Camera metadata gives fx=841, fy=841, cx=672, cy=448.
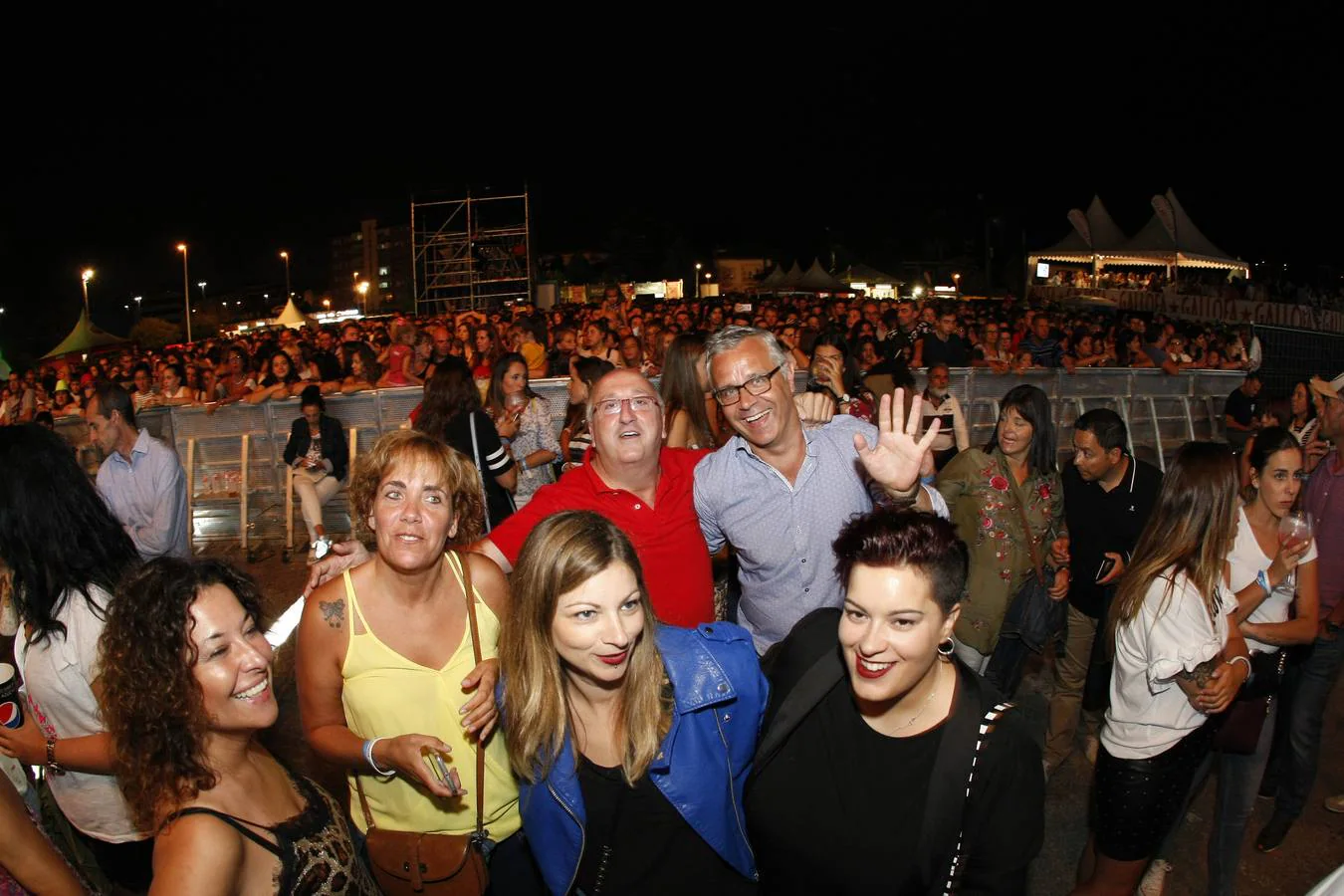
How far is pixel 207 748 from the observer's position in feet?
6.51

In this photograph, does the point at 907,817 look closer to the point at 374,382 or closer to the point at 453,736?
the point at 453,736

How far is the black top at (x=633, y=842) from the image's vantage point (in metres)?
2.21

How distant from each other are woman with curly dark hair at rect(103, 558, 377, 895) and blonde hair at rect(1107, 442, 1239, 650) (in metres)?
2.69

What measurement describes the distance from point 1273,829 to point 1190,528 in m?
1.97

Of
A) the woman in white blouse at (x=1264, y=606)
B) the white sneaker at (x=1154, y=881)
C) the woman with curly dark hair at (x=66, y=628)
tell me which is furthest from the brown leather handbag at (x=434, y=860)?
the woman in white blouse at (x=1264, y=606)

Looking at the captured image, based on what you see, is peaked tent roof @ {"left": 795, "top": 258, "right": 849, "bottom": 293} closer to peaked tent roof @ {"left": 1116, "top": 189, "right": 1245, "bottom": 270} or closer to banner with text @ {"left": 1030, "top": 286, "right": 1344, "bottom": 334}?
banner with text @ {"left": 1030, "top": 286, "right": 1344, "bottom": 334}

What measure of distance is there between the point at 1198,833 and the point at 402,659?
381 centimetres

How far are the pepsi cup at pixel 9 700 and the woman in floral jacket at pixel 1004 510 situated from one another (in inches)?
146

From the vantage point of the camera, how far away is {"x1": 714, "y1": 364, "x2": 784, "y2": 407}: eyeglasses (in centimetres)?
314

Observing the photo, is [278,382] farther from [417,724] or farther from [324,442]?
[417,724]

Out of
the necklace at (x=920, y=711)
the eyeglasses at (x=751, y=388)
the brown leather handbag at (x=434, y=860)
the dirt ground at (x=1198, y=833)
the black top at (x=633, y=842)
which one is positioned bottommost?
the dirt ground at (x=1198, y=833)

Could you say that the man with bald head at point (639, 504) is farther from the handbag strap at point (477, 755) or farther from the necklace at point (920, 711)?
the necklace at point (920, 711)

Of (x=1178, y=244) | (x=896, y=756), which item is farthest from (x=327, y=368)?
(x=1178, y=244)

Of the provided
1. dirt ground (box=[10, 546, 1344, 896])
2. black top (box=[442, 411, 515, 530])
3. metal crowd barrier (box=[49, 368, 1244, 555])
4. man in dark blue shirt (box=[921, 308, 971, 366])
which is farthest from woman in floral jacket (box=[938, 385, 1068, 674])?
man in dark blue shirt (box=[921, 308, 971, 366])
